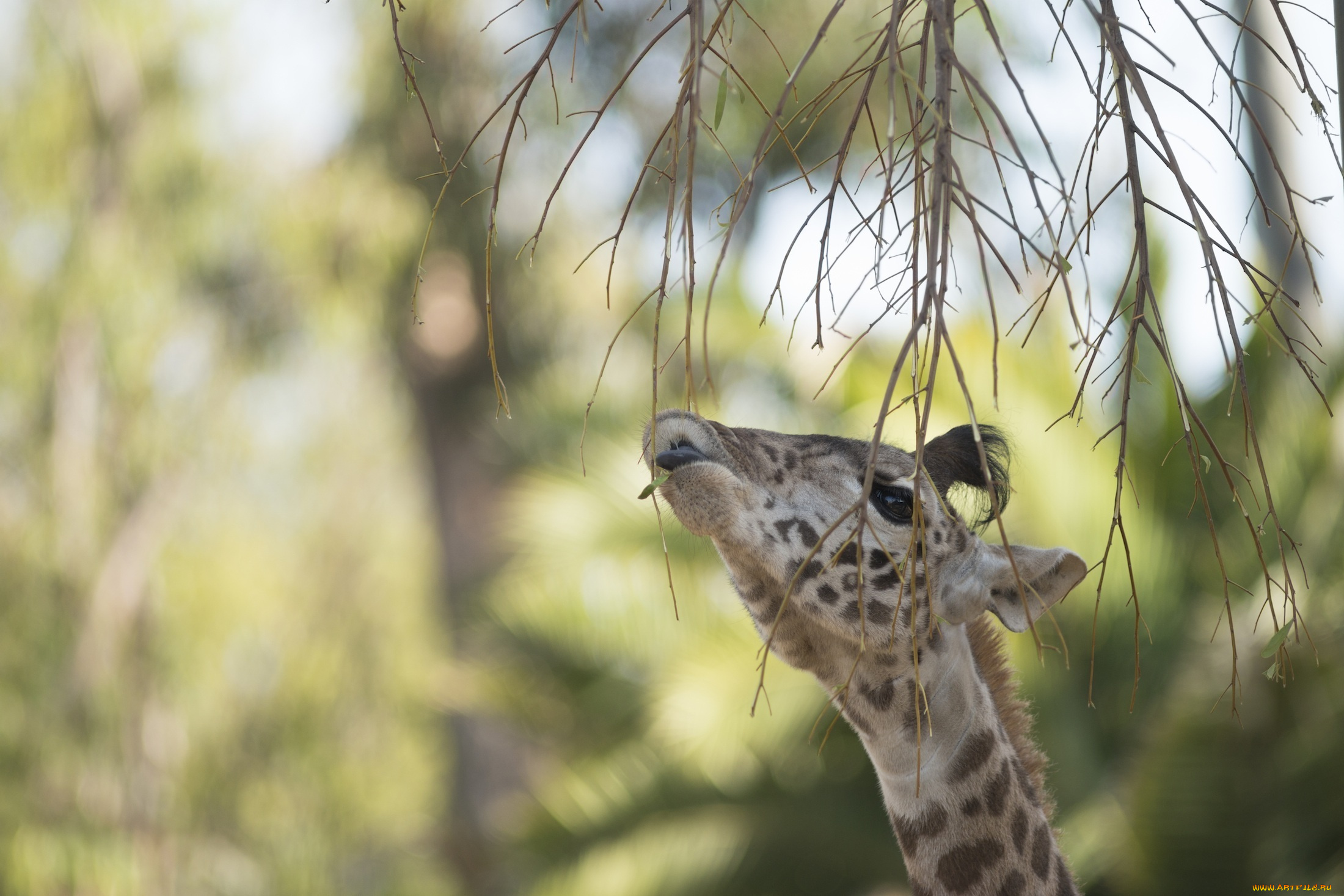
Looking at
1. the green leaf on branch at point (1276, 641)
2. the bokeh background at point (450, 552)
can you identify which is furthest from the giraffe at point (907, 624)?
the bokeh background at point (450, 552)

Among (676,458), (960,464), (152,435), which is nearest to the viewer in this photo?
(676,458)

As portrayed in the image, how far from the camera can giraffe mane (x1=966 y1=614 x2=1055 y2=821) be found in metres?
2.62

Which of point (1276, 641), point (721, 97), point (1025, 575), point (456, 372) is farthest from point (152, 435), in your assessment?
point (1276, 641)

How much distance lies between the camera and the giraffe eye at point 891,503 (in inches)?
88.0

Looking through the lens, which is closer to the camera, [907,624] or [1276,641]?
[1276,641]

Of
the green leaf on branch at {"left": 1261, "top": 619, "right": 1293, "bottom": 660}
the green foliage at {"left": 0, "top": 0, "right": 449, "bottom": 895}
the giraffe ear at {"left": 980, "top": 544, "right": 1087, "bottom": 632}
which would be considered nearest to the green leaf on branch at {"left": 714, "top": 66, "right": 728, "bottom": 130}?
the green leaf on branch at {"left": 1261, "top": 619, "right": 1293, "bottom": 660}

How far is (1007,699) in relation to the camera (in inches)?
105

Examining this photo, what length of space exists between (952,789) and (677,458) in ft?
3.03

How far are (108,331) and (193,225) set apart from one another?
1306 mm

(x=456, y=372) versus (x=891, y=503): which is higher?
(x=456, y=372)

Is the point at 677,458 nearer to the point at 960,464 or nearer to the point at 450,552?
the point at 960,464

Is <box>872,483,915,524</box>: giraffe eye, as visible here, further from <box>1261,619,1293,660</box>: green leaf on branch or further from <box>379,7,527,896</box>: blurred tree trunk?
<box>379,7,527,896</box>: blurred tree trunk

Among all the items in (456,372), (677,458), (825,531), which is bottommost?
(825,531)

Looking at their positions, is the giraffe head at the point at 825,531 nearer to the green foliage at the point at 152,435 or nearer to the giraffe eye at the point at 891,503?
the giraffe eye at the point at 891,503
